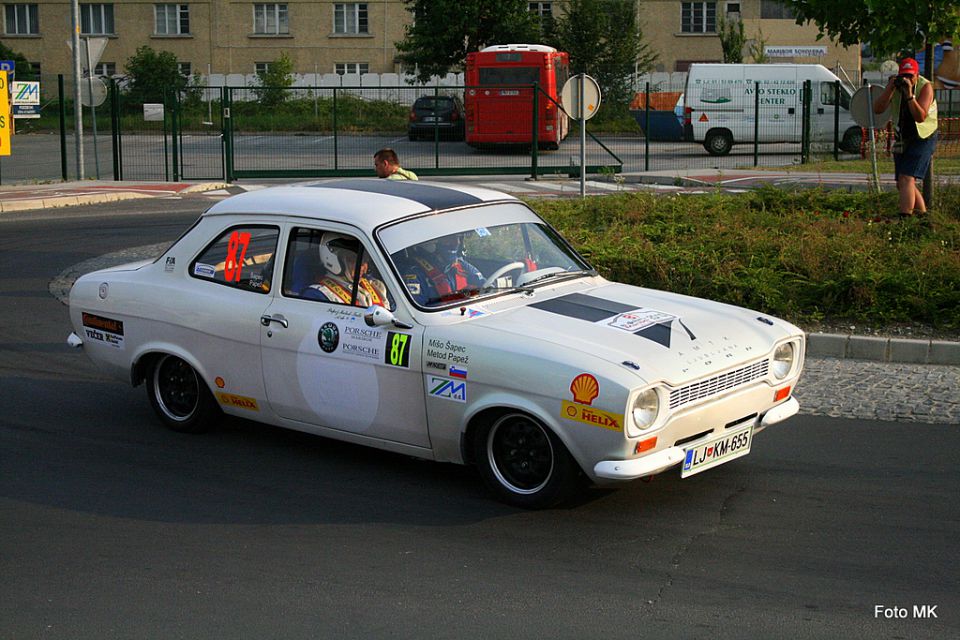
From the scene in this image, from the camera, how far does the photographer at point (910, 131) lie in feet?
42.0

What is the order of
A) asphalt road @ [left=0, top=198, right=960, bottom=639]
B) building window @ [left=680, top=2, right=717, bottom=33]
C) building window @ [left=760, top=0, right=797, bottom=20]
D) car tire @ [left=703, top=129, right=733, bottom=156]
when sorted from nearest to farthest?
asphalt road @ [left=0, top=198, right=960, bottom=639] → car tire @ [left=703, top=129, right=733, bottom=156] → building window @ [left=680, top=2, right=717, bottom=33] → building window @ [left=760, top=0, right=797, bottom=20]

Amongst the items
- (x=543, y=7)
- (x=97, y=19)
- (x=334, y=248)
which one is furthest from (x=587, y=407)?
(x=97, y=19)

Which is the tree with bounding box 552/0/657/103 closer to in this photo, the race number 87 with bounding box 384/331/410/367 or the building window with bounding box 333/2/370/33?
the building window with bounding box 333/2/370/33

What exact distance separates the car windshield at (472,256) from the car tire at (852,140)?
25768 millimetres

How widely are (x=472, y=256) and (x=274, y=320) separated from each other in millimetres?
1173

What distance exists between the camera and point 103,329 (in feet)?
25.9

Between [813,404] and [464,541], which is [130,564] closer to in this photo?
[464,541]

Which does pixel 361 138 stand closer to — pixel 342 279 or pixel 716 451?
pixel 342 279

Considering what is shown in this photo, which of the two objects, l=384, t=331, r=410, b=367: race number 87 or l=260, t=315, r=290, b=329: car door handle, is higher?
l=260, t=315, r=290, b=329: car door handle

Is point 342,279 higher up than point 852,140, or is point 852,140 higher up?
point 852,140

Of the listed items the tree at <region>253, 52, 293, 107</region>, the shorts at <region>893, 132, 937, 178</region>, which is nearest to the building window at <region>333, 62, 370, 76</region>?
the tree at <region>253, 52, 293, 107</region>

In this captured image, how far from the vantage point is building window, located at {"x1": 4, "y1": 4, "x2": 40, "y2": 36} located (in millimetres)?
64312

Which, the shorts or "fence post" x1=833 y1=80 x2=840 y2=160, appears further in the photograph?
"fence post" x1=833 y1=80 x2=840 y2=160

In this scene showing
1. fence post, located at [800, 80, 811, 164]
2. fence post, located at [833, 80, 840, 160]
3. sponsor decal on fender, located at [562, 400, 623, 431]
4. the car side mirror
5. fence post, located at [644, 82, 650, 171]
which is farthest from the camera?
fence post, located at [833, 80, 840, 160]
